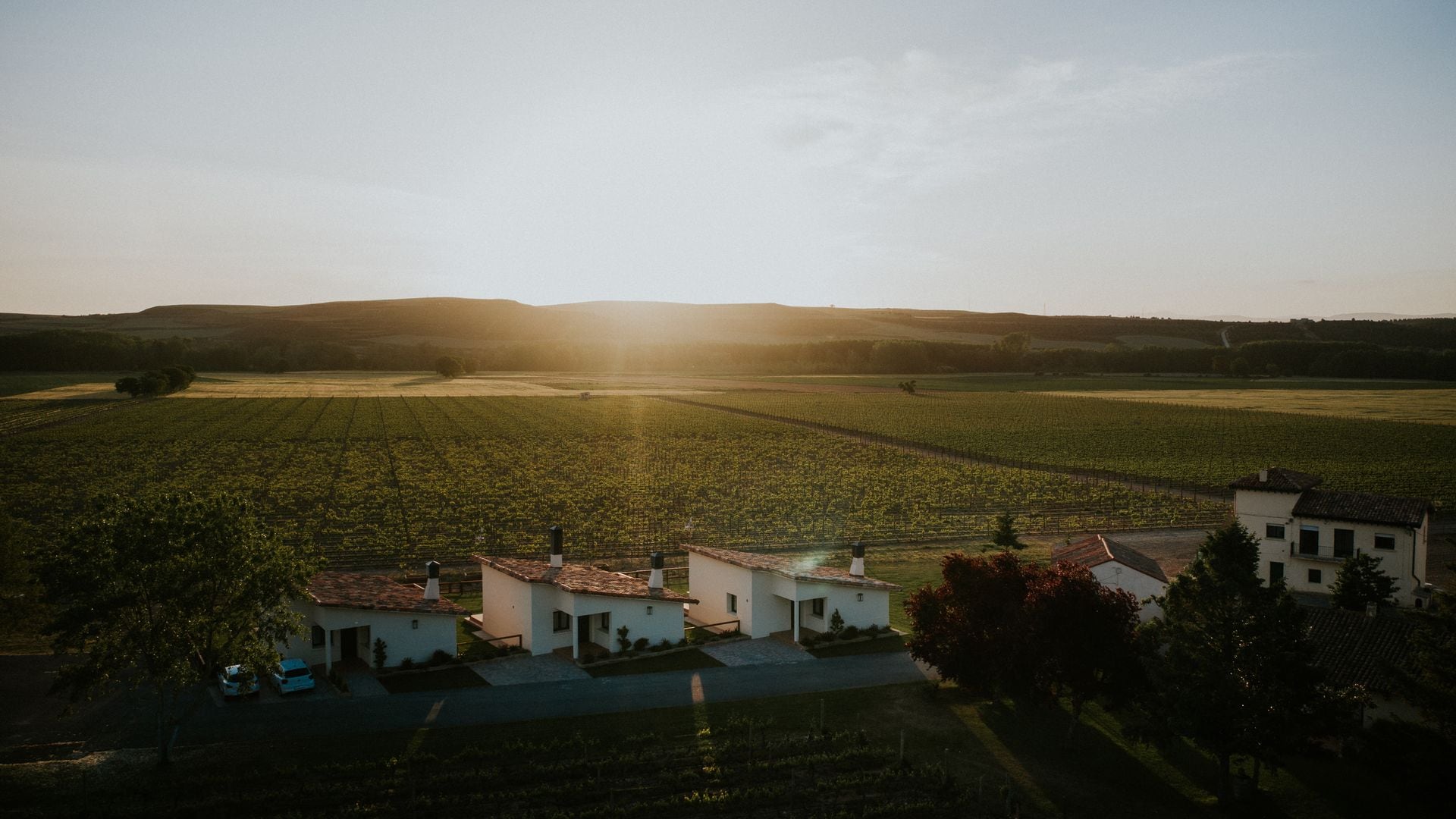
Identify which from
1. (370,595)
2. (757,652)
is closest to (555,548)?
(370,595)

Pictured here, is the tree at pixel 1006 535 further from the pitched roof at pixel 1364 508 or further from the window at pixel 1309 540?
the pitched roof at pixel 1364 508

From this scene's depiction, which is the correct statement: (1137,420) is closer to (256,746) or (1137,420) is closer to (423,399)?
(423,399)

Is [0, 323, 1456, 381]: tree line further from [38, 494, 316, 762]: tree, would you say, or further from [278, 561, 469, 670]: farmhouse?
[38, 494, 316, 762]: tree

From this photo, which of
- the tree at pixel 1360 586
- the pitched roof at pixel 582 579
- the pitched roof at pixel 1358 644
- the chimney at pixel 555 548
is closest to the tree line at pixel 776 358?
the pitched roof at pixel 582 579

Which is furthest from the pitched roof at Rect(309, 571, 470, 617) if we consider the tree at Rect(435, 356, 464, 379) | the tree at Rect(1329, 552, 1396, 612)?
the tree at Rect(435, 356, 464, 379)

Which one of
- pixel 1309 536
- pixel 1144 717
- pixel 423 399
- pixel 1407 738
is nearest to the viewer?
pixel 1407 738

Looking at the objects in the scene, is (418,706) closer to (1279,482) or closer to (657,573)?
(657,573)

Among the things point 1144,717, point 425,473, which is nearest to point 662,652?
point 1144,717

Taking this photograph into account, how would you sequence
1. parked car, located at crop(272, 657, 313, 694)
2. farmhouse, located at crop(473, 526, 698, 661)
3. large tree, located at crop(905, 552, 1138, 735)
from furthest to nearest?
farmhouse, located at crop(473, 526, 698, 661), parked car, located at crop(272, 657, 313, 694), large tree, located at crop(905, 552, 1138, 735)
